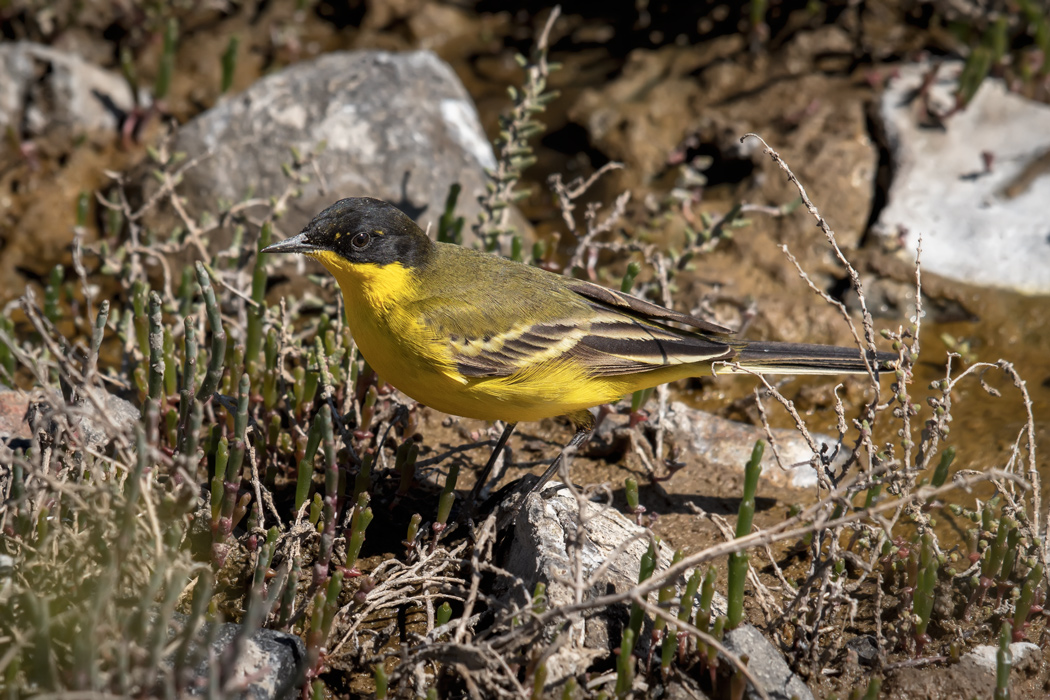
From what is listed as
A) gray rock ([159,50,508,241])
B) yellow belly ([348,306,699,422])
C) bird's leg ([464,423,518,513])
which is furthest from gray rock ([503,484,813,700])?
gray rock ([159,50,508,241])

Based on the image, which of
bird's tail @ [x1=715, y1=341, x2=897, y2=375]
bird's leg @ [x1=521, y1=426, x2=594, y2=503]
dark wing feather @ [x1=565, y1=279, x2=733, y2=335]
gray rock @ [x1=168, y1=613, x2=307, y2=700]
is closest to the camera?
gray rock @ [x1=168, y1=613, x2=307, y2=700]

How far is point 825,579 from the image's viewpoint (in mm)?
3934

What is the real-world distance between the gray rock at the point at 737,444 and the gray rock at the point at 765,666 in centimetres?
182

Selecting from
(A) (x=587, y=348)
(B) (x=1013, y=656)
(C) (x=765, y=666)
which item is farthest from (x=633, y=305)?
(B) (x=1013, y=656)

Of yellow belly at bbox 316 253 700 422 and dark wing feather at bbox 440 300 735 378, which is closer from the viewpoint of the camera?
yellow belly at bbox 316 253 700 422

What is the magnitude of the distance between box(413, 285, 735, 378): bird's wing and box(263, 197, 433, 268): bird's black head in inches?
17.1

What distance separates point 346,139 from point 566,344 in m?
3.14

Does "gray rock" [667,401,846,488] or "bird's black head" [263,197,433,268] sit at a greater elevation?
"bird's black head" [263,197,433,268]

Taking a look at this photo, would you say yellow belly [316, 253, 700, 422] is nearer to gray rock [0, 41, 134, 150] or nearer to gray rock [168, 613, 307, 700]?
gray rock [168, 613, 307, 700]

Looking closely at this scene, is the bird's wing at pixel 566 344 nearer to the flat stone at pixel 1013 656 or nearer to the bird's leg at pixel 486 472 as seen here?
the bird's leg at pixel 486 472

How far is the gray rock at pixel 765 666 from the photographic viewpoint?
12.2 feet

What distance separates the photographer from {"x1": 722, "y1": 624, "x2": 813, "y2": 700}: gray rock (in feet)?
12.2

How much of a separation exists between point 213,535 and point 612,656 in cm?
186

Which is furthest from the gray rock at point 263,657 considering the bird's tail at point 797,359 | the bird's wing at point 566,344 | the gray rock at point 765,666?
the bird's tail at point 797,359
